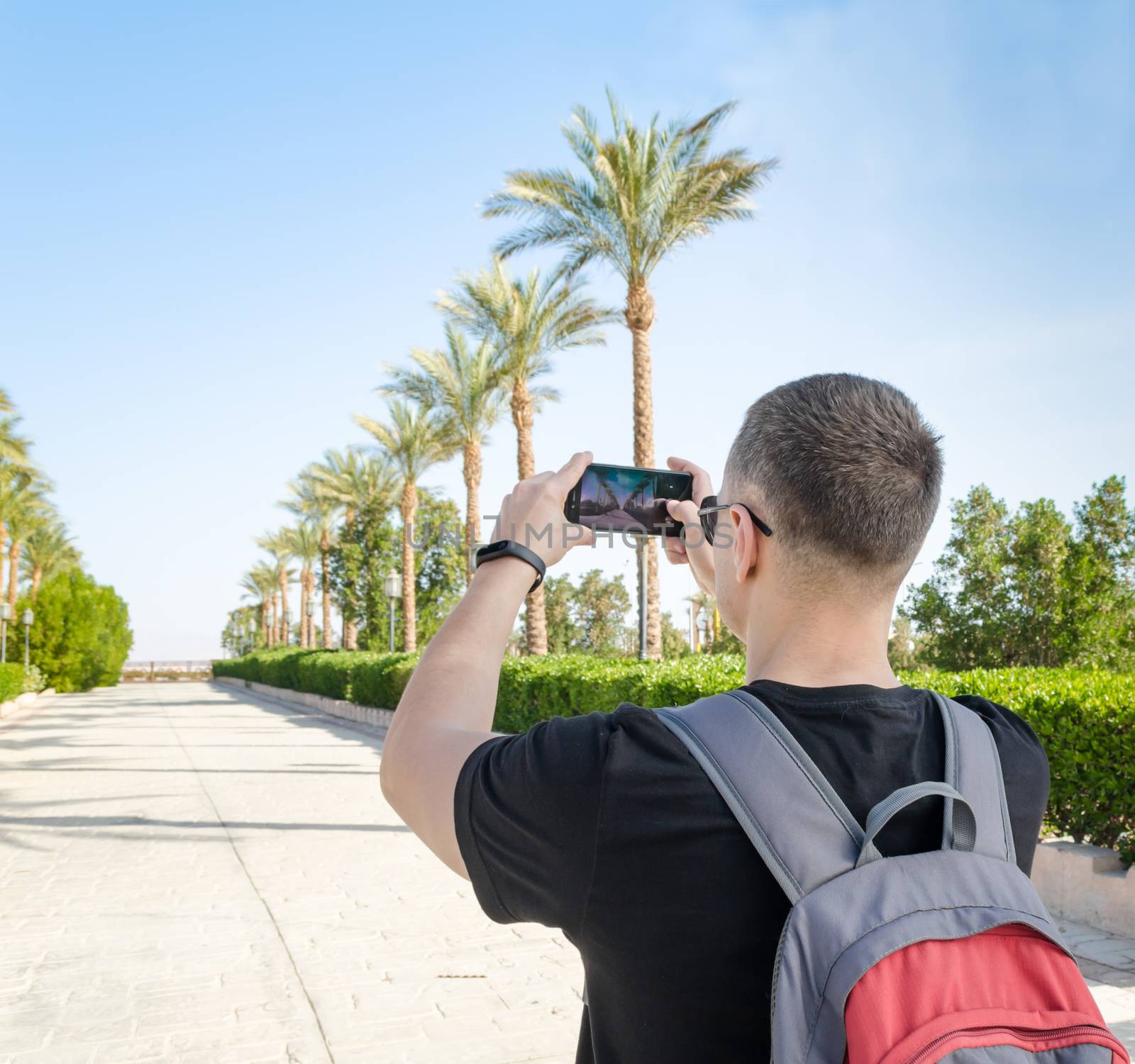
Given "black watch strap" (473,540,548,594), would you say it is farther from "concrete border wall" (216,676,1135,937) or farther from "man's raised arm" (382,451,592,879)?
"concrete border wall" (216,676,1135,937)

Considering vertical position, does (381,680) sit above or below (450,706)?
below

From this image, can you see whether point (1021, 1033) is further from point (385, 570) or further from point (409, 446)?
point (385, 570)

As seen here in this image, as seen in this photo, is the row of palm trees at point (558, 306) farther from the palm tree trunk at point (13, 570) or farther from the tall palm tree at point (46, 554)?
the tall palm tree at point (46, 554)

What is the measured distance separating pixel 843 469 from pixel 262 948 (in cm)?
535

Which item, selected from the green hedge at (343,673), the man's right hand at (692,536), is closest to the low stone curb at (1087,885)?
the man's right hand at (692,536)

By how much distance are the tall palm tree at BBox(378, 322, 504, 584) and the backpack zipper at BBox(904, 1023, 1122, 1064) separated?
21.4m

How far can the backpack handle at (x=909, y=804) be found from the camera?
997 millimetres

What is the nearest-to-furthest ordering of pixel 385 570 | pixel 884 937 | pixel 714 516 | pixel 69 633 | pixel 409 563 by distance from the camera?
pixel 884 937, pixel 714 516, pixel 409 563, pixel 385 570, pixel 69 633

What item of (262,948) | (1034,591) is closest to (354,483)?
(1034,591)

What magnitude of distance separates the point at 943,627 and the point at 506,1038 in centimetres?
2135

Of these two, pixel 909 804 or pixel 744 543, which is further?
pixel 744 543

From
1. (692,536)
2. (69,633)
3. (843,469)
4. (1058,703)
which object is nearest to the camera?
(843,469)

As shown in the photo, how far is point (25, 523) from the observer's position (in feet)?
143

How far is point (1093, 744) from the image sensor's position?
18.0 ft
